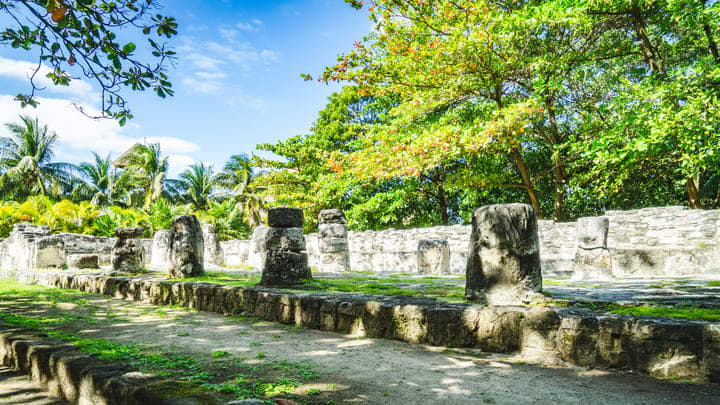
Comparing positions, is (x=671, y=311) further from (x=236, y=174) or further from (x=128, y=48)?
(x=236, y=174)

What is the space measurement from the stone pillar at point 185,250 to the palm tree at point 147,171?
2439 cm

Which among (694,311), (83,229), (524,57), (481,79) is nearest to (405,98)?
(481,79)

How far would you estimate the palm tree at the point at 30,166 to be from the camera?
91.8ft

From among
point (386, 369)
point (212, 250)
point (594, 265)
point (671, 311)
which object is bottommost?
point (386, 369)

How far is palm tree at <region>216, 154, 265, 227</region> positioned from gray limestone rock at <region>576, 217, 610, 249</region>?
21.9m

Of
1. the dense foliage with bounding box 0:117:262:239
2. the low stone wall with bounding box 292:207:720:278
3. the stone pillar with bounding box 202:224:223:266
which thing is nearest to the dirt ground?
the low stone wall with bounding box 292:207:720:278

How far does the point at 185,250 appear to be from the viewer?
827 cm

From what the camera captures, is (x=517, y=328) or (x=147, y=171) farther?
(x=147, y=171)

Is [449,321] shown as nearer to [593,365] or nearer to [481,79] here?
[593,365]

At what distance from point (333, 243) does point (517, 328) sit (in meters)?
7.33

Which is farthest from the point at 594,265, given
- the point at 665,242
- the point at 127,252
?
the point at 127,252

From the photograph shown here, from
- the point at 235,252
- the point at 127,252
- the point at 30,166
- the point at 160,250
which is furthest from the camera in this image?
the point at 30,166

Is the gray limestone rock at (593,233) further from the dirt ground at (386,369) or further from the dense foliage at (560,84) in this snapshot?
the dirt ground at (386,369)

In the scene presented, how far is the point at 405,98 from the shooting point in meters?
15.3
